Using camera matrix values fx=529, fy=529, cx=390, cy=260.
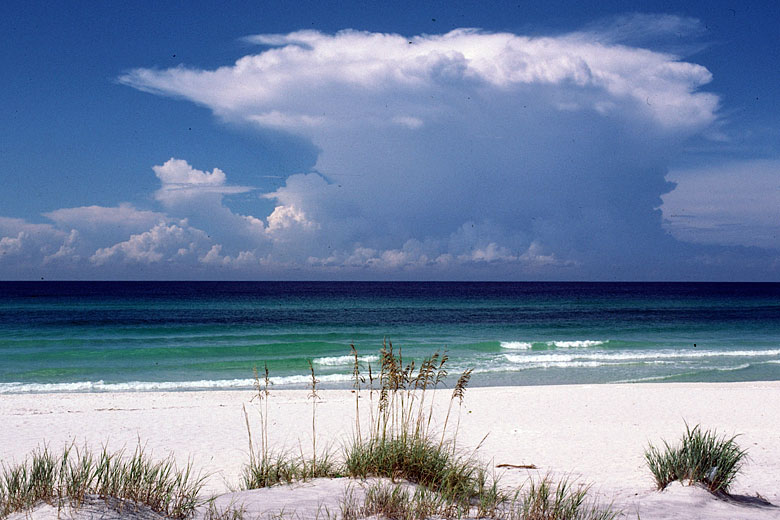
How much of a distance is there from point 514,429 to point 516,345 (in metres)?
17.3

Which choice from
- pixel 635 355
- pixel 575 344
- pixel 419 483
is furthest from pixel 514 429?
pixel 575 344

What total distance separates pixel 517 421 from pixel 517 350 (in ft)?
49.9

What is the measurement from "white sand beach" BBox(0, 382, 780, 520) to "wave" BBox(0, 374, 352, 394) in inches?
55.2

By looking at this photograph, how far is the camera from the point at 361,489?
14.9ft

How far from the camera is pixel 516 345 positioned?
2675 centimetres

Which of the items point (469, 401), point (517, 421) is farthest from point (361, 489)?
point (469, 401)

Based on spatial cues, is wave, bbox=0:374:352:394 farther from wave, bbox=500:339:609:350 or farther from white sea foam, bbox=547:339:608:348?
white sea foam, bbox=547:339:608:348

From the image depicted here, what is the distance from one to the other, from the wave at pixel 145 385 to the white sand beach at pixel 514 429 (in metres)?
1.40

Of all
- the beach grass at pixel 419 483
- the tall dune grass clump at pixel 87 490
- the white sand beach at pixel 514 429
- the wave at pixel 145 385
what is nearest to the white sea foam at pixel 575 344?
the white sand beach at pixel 514 429

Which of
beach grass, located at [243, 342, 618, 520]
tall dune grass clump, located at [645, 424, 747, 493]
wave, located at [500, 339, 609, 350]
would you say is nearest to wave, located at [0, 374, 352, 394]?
wave, located at [500, 339, 609, 350]

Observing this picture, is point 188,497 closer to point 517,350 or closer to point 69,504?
point 69,504

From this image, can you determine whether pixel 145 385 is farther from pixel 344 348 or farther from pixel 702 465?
pixel 702 465

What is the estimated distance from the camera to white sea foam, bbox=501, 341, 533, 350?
1032 inches

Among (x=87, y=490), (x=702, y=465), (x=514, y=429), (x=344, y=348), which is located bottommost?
(x=344, y=348)
